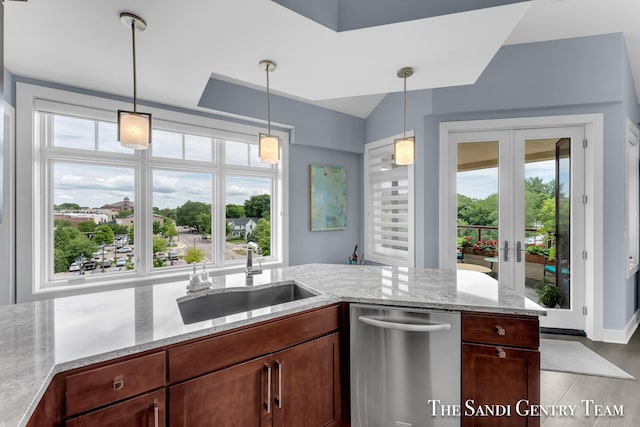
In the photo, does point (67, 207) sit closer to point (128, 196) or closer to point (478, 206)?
point (128, 196)

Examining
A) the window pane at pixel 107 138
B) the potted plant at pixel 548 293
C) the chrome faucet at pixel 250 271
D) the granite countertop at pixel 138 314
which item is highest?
the window pane at pixel 107 138

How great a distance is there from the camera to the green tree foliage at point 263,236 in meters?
3.71

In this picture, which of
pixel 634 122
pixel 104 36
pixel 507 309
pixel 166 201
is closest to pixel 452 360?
pixel 507 309

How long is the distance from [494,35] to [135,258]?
3.42 m

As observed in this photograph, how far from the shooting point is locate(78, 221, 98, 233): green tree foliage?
266cm

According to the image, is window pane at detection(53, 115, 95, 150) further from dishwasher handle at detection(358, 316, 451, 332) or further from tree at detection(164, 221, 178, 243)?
dishwasher handle at detection(358, 316, 451, 332)

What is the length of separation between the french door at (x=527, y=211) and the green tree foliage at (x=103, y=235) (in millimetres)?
3508

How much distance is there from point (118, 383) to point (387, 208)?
11.7 feet

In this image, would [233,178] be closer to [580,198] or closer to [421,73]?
[421,73]

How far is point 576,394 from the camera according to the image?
224cm

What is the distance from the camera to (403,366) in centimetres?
162

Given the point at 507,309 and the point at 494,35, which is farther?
the point at 494,35

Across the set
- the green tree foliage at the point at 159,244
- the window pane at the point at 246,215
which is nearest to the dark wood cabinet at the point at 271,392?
the window pane at the point at 246,215

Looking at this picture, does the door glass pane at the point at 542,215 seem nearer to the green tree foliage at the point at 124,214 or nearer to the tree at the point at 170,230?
the tree at the point at 170,230
